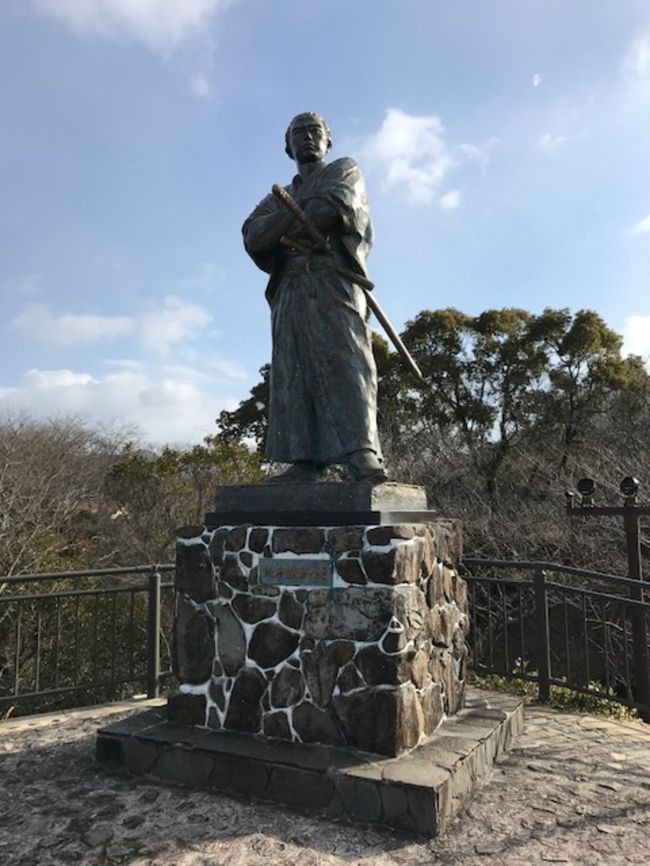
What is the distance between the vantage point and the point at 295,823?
9.63 feet

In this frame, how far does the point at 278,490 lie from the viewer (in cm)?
379

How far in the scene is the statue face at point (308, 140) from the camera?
4199 millimetres

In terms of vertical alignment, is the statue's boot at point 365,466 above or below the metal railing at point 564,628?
above

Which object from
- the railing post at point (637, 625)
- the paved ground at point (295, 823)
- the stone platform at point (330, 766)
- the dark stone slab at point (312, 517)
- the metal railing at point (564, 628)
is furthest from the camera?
the railing post at point (637, 625)

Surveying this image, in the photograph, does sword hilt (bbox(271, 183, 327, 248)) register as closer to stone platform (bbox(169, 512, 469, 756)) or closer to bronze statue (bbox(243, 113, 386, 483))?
bronze statue (bbox(243, 113, 386, 483))

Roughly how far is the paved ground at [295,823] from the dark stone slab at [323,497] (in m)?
1.48

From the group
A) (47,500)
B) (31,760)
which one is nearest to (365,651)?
(31,760)

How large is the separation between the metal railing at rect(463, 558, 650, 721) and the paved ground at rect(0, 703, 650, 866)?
1370 millimetres

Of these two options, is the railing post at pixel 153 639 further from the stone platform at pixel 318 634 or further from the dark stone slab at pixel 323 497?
the dark stone slab at pixel 323 497

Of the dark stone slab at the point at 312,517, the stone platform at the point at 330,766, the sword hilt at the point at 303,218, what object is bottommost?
the stone platform at the point at 330,766

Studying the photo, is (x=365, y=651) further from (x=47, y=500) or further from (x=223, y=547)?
(x=47, y=500)

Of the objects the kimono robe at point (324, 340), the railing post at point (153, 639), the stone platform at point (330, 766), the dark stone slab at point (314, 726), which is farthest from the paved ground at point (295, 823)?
the kimono robe at point (324, 340)

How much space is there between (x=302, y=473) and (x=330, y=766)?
1607 millimetres

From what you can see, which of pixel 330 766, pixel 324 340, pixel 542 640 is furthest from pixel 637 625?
pixel 324 340
